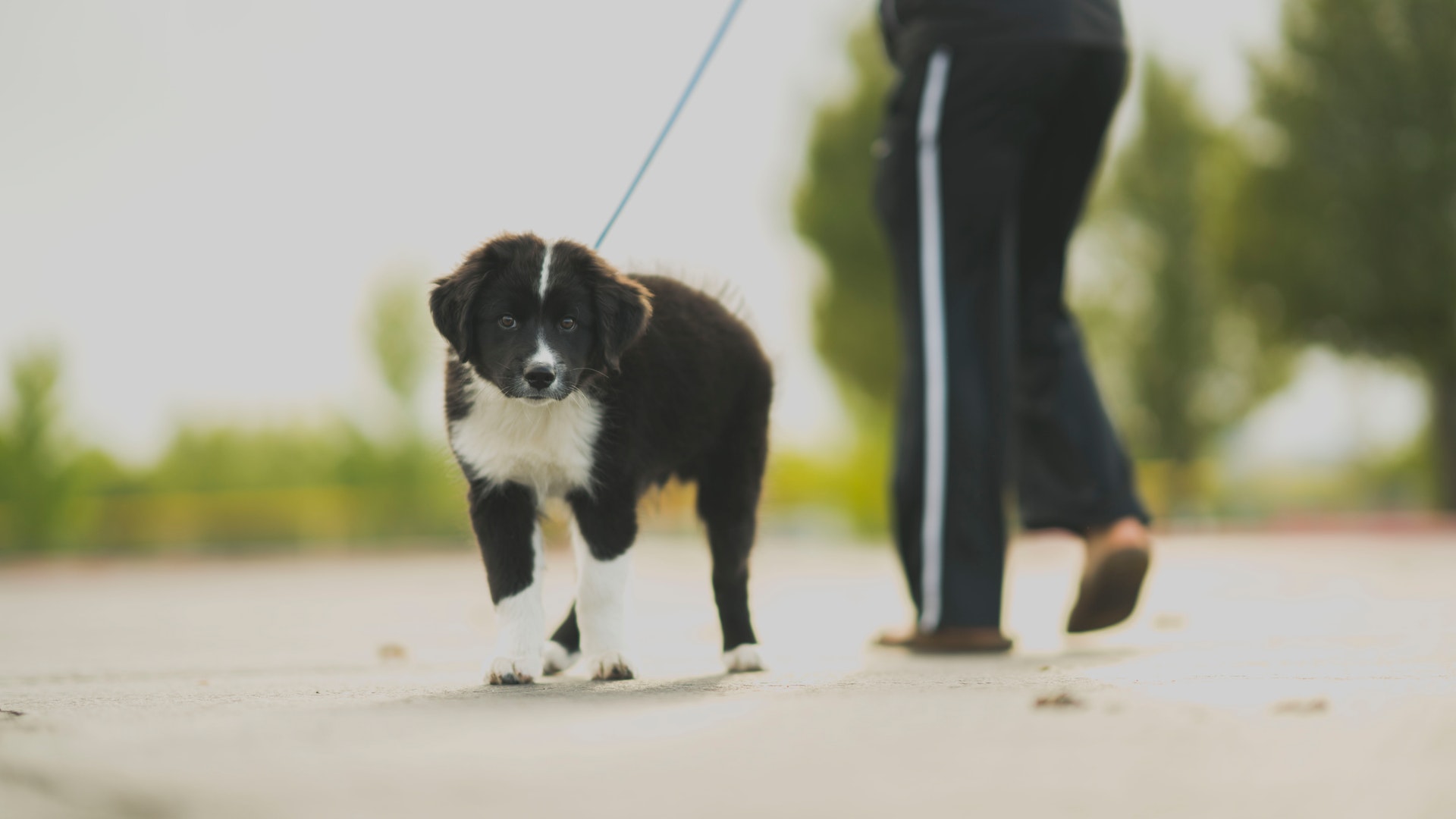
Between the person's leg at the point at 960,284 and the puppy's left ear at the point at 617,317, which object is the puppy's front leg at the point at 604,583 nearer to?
the puppy's left ear at the point at 617,317

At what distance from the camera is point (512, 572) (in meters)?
3.14

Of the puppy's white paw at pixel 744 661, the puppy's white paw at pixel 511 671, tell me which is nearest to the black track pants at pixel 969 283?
the puppy's white paw at pixel 744 661

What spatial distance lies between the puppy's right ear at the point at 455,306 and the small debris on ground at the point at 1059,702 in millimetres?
1599

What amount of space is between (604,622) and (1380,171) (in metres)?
25.1

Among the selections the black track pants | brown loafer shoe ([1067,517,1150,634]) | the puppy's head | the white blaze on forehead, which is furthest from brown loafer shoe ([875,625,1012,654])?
the white blaze on forehead

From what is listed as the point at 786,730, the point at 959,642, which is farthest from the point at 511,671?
the point at 959,642

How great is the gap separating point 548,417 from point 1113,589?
2005 millimetres

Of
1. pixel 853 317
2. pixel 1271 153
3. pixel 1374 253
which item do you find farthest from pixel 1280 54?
pixel 853 317

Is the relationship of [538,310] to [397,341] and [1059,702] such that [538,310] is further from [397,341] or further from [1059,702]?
[397,341]

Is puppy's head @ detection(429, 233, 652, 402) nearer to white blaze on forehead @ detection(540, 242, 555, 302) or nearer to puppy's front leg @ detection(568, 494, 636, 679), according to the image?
white blaze on forehead @ detection(540, 242, 555, 302)

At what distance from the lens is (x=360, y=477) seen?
25.1m

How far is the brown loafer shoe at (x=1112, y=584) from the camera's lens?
412 cm

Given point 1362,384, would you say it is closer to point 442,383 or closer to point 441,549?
point 441,549

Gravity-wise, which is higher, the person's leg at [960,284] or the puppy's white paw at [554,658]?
the person's leg at [960,284]
